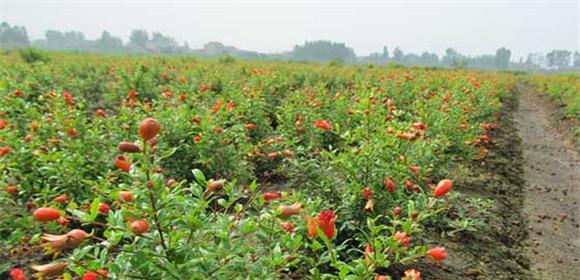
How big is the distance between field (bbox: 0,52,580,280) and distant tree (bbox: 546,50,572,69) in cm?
11617

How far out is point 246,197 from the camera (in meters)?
2.57

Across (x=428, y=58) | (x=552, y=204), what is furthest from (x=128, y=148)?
(x=428, y=58)

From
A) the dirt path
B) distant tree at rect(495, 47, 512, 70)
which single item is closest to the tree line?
distant tree at rect(495, 47, 512, 70)

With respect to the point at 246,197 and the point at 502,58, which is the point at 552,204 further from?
the point at 502,58

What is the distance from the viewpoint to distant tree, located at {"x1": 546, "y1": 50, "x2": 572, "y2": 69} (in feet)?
341

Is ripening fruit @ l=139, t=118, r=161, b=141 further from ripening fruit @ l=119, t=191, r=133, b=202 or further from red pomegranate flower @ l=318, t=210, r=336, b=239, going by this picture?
red pomegranate flower @ l=318, t=210, r=336, b=239

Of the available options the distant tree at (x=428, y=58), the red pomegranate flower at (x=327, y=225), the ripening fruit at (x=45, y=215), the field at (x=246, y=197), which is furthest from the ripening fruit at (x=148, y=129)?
the distant tree at (x=428, y=58)

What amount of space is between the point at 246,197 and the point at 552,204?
355 centimetres

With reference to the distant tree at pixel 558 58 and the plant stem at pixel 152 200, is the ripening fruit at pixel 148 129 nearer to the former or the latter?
the plant stem at pixel 152 200

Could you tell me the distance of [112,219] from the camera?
1.18m

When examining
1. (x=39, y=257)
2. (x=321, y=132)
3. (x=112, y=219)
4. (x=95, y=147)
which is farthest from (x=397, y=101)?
(x=112, y=219)

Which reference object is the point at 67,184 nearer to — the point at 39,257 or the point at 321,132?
the point at 39,257

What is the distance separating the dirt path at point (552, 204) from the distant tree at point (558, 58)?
11146cm

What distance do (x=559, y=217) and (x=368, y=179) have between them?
9.15 feet
